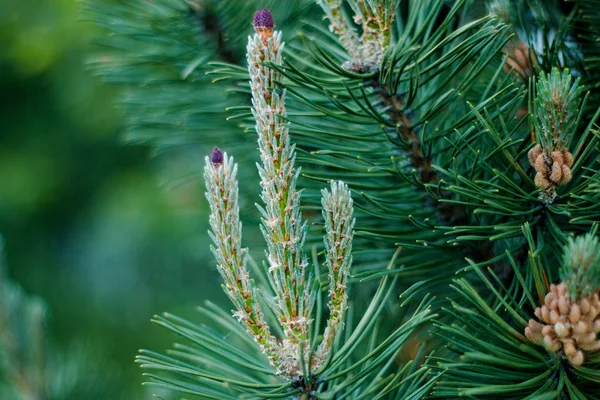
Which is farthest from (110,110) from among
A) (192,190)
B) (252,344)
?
(252,344)

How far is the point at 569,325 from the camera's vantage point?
356mm

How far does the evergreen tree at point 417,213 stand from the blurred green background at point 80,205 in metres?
1.13

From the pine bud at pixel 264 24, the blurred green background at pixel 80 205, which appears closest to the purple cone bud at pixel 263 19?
the pine bud at pixel 264 24

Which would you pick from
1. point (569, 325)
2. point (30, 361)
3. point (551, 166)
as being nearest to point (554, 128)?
point (551, 166)

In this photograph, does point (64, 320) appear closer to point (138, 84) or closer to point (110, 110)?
point (110, 110)

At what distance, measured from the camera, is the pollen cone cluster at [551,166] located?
42cm

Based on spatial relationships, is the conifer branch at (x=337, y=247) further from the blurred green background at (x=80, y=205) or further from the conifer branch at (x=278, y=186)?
the blurred green background at (x=80, y=205)

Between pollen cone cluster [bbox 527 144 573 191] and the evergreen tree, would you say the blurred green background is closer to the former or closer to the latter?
the evergreen tree

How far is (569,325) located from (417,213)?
0.19 metres

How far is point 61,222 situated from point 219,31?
1.73 m

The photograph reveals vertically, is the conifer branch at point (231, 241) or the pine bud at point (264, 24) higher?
the pine bud at point (264, 24)

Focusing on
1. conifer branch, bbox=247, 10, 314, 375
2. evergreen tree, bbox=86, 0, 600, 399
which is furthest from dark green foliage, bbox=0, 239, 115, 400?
conifer branch, bbox=247, 10, 314, 375

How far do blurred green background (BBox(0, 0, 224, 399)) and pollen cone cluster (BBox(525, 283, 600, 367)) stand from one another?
4.28 feet

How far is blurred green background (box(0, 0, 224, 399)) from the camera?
1733 millimetres
